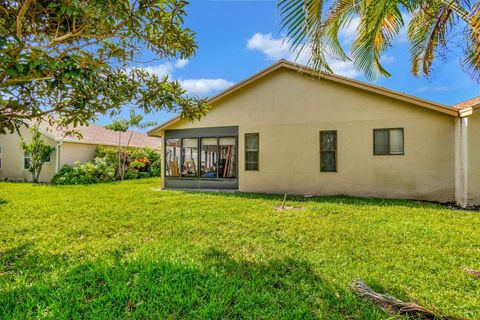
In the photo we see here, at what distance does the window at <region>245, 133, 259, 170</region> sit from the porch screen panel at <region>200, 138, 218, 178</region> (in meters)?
1.76

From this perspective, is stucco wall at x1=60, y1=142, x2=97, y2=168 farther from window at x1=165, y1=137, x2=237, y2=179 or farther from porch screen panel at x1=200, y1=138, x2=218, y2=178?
porch screen panel at x1=200, y1=138, x2=218, y2=178

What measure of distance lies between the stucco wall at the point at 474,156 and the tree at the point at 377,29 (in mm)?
2175

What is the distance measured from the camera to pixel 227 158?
39.2 ft

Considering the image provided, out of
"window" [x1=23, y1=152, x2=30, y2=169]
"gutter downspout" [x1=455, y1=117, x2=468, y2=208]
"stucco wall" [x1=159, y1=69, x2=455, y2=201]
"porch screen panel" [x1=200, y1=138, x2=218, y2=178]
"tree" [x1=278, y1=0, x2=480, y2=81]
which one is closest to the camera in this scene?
"tree" [x1=278, y1=0, x2=480, y2=81]

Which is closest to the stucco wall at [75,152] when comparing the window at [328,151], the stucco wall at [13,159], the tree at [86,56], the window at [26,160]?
the stucco wall at [13,159]

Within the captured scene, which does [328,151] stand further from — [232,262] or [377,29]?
[232,262]

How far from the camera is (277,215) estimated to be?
666cm

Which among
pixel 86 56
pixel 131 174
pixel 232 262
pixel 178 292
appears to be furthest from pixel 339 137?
pixel 131 174

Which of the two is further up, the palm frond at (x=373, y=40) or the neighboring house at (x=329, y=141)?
the palm frond at (x=373, y=40)

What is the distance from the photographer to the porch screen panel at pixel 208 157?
12133 millimetres

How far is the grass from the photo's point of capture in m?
2.71

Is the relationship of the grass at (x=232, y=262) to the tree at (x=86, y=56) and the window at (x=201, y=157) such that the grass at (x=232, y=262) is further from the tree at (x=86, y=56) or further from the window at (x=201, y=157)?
the window at (x=201, y=157)

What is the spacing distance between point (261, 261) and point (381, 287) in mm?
1662

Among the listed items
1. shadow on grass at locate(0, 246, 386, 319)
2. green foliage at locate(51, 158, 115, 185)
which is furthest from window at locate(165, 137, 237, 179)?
shadow on grass at locate(0, 246, 386, 319)
